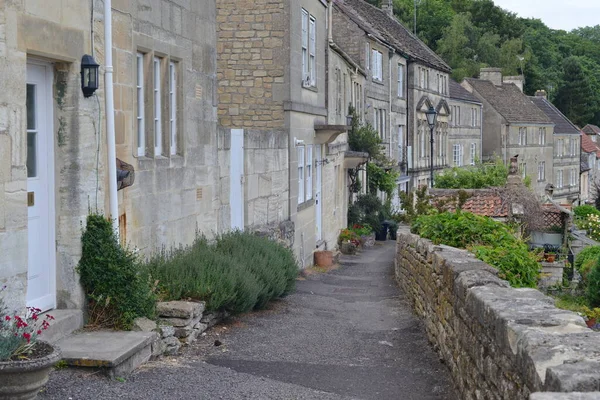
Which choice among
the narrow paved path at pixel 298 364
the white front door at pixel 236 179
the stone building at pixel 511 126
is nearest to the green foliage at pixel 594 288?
the narrow paved path at pixel 298 364

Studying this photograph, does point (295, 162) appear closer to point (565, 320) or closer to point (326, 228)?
point (326, 228)

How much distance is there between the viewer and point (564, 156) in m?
70.7

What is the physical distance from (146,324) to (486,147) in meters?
55.3

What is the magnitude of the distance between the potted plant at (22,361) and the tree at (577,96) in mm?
89623

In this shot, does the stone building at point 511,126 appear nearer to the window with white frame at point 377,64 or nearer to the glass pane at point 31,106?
the window with white frame at point 377,64

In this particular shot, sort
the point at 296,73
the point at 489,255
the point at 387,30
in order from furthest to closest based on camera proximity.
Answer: the point at 387,30 < the point at 296,73 < the point at 489,255

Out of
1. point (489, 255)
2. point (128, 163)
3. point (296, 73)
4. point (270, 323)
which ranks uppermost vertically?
point (296, 73)

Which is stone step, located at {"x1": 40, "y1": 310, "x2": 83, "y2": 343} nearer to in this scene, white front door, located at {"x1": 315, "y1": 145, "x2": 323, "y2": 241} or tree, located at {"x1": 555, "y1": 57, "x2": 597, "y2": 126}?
white front door, located at {"x1": 315, "y1": 145, "x2": 323, "y2": 241}

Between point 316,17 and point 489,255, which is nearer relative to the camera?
point 489,255

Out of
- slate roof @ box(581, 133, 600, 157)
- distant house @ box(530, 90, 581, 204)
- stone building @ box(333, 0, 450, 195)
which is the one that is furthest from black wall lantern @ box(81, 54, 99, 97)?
slate roof @ box(581, 133, 600, 157)

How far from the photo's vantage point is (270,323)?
423 inches

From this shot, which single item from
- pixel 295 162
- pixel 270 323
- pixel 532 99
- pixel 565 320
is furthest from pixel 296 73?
pixel 532 99

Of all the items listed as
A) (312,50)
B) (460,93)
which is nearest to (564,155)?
(460,93)

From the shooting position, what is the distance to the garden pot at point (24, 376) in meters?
5.53
